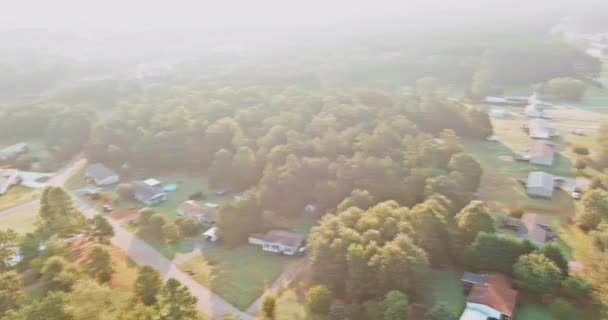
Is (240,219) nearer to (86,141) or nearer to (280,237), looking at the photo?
(280,237)

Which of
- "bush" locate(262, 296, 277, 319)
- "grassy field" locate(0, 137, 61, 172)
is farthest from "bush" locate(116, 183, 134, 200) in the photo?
"bush" locate(262, 296, 277, 319)

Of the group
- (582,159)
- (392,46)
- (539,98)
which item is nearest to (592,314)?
(582,159)

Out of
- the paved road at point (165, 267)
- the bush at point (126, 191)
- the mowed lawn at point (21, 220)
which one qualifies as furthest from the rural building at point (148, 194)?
the mowed lawn at point (21, 220)

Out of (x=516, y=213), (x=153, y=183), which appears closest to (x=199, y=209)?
(x=153, y=183)

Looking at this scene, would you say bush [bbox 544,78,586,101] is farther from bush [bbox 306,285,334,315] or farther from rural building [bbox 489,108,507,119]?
bush [bbox 306,285,334,315]

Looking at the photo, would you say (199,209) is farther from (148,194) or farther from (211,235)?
(148,194)

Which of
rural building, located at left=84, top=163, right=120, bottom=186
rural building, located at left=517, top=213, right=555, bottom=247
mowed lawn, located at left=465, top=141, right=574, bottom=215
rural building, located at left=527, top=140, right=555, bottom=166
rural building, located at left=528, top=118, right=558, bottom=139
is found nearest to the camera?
rural building, located at left=517, top=213, right=555, bottom=247

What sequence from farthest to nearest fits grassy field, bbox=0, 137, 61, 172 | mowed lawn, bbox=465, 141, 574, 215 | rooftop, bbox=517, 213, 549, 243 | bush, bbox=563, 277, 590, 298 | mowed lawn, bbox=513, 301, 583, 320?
grassy field, bbox=0, 137, 61, 172 < mowed lawn, bbox=465, 141, 574, 215 < rooftop, bbox=517, 213, 549, 243 < bush, bbox=563, 277, 590, 298 < mowed lawn, bbox=513, 301, 583, 320
